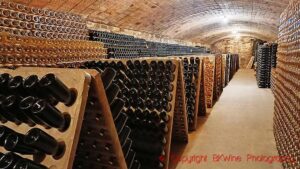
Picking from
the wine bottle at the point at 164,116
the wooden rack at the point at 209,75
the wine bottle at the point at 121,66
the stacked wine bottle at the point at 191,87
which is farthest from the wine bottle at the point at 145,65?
the wooden rack at the point at 209,75

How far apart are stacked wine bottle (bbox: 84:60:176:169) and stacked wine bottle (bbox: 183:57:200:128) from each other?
1.41 metres

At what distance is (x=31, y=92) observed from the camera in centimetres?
153

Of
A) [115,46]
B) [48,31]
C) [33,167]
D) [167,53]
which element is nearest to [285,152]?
[33,167]

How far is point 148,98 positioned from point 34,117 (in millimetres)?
1887

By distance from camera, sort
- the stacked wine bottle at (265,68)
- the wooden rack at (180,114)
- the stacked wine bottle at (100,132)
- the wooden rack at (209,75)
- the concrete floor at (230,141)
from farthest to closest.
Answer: the stacked wine bottle at (265,68) < the wooden rack at (209,75) < the wooden rack at (180,114) < the concrete floor at (230,141) < the stacked wine bottle at (100,132)

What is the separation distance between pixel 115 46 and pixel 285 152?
17.3 ft

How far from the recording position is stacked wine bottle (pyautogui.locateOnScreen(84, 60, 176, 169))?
119 inches

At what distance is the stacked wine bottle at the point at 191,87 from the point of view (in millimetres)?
4523

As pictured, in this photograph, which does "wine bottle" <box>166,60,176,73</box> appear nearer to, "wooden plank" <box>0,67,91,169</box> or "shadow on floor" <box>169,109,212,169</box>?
"shadow on floor" <box>169,109,212,169</box>

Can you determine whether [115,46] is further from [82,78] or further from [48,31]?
[82,78]

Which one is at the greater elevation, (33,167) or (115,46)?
(115,46)

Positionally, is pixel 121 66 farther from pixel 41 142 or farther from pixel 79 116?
pixel 41 142

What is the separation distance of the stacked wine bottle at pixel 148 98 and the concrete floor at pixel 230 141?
0.52 meters

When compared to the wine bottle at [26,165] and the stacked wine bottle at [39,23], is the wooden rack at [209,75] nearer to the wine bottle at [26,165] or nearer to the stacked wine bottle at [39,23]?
the stacked wine bottle at [39,23]
